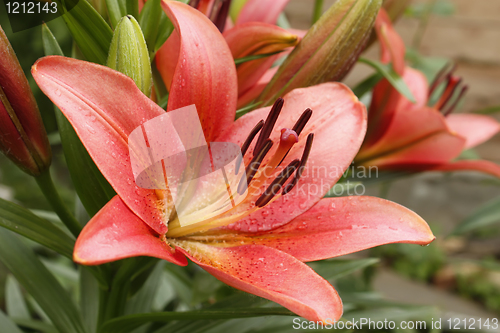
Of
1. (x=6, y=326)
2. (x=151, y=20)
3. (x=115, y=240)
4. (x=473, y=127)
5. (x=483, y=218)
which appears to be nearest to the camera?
(x=115, y=240)

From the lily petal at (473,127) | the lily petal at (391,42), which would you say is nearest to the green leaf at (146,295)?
the lily petal at (391,42)

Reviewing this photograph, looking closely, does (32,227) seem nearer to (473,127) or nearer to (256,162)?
(256,162)

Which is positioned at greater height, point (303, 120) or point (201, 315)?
point (303, 120)

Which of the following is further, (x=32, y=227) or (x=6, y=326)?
(x=6, y=326)

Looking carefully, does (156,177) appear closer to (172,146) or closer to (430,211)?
(172,146)

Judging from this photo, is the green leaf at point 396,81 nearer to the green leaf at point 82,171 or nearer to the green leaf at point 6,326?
the green leaf at point 82,171

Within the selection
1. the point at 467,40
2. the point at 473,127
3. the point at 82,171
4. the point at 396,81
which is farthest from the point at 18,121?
the point at 467,40

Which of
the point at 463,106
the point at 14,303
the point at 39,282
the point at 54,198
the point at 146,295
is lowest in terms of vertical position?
the point at 463,106

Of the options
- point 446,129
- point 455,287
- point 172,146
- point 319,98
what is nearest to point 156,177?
point 172,146
